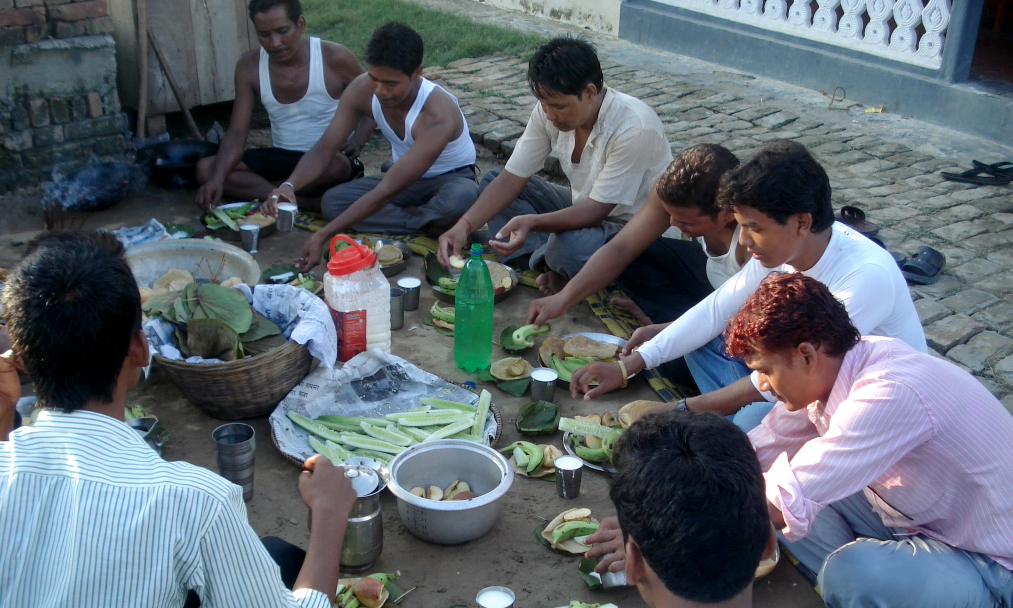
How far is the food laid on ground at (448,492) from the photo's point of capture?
3.24 m

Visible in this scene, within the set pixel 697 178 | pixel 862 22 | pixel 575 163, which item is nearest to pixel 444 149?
pixel 575 163

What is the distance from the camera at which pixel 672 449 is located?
6.01 ft

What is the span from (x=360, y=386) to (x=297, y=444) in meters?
0.43

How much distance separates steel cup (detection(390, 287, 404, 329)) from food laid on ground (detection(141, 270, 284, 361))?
0.81 metres

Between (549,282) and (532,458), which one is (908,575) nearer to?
(532,458)

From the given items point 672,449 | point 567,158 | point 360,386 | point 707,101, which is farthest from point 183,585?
point 707,101

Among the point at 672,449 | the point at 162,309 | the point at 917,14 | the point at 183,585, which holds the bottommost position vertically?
the point at 162,309

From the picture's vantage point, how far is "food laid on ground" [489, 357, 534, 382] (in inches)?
166

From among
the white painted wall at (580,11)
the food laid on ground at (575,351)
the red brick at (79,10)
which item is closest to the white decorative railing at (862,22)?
the white painted wall at (580,11)

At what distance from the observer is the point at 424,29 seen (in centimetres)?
1045

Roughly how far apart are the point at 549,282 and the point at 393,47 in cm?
158

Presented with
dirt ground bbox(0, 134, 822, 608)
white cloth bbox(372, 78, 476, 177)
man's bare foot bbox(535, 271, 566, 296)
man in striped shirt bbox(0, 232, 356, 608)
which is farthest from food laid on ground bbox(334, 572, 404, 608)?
white cloth bbox(372, 78, 476, 177)

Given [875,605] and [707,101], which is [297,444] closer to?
[875,605]

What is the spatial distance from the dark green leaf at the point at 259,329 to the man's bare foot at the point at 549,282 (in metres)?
1.63
